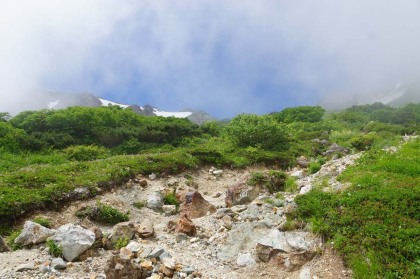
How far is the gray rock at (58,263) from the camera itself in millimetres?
8492

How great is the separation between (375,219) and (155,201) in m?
9.19

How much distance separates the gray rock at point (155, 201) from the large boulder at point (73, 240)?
17.5 ft

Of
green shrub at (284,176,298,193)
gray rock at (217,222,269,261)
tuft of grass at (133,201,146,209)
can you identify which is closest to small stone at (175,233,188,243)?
gray rock at (217,222,269,261)

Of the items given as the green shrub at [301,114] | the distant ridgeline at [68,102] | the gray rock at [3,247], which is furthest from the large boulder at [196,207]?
the distant ridgeline at [68,102]

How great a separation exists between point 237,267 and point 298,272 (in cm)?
152

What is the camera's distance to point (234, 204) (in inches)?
554

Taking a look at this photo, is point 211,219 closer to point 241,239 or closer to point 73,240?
point 241,239

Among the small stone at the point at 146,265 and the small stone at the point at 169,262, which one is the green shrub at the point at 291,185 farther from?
the small stone at the point at 146,265

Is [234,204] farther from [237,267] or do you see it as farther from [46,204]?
[46,204]

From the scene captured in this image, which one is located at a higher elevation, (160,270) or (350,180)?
(350,180)

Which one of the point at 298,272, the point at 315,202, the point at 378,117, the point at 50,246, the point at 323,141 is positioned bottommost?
the point at 298,272

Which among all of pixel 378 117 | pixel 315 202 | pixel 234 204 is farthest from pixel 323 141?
pixel 378 117

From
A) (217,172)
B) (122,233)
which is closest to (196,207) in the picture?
(122,233)

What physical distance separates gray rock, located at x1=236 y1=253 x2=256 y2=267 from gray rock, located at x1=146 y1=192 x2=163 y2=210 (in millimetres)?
6569
